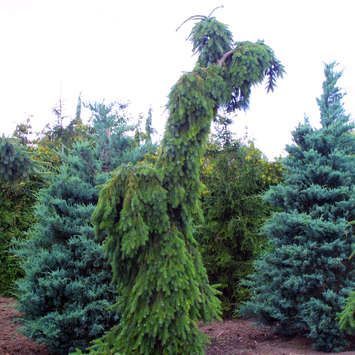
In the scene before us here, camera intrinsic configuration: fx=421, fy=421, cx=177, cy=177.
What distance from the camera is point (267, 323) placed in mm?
6113

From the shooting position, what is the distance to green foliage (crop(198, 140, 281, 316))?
289 inches

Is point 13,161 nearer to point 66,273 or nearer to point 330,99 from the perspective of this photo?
point 66,273

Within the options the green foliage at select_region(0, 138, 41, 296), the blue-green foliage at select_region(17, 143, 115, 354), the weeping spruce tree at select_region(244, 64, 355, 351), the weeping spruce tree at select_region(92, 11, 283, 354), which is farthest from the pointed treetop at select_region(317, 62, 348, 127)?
the green foliage at select_region(0, 138, 41, 296)

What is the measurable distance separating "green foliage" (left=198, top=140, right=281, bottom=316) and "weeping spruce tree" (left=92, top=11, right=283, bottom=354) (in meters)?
3.42

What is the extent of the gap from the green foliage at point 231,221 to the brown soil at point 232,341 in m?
0.65

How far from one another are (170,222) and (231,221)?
3.58 metres

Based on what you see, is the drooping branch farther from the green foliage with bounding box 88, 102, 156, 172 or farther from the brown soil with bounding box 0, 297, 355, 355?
the brown soil with bounding box 0, 297, 355, 355

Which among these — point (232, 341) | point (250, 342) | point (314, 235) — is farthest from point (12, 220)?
point (314, 235)

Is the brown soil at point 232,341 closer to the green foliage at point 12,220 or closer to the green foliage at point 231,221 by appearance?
the green foliage at point 231,221

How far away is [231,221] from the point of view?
7.28 meters

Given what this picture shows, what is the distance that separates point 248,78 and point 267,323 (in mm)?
3772

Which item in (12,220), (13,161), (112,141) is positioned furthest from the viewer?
(12,220)

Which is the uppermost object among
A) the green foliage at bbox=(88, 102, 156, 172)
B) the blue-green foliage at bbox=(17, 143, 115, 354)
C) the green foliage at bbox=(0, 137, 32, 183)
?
the green foliage at bbox=(88, 102, 156, 172)

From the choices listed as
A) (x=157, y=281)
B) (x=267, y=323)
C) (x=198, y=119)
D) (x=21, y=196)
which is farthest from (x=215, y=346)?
(x=21, y=196)
